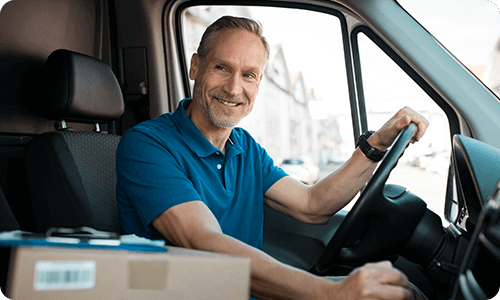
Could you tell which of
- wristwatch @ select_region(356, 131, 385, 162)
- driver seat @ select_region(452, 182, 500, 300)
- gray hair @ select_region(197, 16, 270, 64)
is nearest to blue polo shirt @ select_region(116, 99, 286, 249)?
gray hair @ select_region(197, 16, 270, 64)

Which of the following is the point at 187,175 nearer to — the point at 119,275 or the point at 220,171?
the point at 220,171

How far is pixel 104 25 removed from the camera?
1994 mm

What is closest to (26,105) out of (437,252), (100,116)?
(100,116)

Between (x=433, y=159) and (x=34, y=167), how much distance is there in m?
1.53

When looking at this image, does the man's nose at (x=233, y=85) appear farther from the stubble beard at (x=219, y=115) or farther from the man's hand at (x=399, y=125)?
the man's hand at (x=399, y=125)

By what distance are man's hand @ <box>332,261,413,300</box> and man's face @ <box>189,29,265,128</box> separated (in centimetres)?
79

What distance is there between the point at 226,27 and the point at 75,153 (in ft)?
2.23

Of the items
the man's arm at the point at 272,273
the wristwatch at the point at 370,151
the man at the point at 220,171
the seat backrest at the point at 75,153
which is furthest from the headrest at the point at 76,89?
the wristwatch at the point at 370,151

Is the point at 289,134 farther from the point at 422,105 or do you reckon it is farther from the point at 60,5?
the point at 60,5

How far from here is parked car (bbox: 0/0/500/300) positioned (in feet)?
3.45

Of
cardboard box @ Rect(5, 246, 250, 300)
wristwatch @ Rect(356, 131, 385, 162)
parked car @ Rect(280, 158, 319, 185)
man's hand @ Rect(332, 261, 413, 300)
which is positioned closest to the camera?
cardboard box @ Rect(5, 246, 250, 300)

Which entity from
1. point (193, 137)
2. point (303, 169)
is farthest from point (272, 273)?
point (303, 169)

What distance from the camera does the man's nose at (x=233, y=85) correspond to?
1389 millimetres

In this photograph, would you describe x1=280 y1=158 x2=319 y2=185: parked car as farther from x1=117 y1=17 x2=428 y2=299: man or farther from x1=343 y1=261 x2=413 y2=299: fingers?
x1=343 y1=261 x2=413 y2=299: fingers
